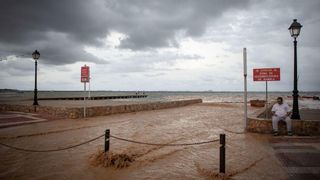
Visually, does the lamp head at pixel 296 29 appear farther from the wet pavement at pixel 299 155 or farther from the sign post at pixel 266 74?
the wet pavement at pixel 299 155

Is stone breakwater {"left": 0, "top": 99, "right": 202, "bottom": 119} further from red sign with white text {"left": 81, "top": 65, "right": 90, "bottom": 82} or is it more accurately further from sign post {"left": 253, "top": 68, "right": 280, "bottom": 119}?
sign post {"left": 253, "top": 68, "right": 280, "bottom": 119}

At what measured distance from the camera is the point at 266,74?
1109 centimetres

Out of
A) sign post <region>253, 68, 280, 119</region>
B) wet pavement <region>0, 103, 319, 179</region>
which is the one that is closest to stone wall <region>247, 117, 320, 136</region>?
wet pavement <region>0, 103, 319, 179</region>

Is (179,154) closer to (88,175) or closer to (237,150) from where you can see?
(237,150)

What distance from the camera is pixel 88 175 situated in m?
5.90

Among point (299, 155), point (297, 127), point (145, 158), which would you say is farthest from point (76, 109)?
point (299, 155)

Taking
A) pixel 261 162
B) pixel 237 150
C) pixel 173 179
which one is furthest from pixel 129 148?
pixel 261 162

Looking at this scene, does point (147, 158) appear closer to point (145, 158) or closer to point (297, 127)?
point (145, 158)

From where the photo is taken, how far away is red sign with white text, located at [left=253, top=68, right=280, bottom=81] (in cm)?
1091

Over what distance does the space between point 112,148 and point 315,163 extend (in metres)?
6.27

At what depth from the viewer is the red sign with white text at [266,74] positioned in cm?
1091

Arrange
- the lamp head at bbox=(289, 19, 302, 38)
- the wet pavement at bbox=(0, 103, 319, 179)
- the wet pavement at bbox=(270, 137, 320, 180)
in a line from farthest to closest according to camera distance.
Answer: the lamp head at bbox=(289, 19, 302, 38), the wet pavement at bbox=(0, 103, 319, 179), the wet pavement at bbox=(270, 137, 320, 180)

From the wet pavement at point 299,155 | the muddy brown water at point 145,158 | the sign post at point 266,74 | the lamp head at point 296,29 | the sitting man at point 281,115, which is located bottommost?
the muddy brown water at point 145,158

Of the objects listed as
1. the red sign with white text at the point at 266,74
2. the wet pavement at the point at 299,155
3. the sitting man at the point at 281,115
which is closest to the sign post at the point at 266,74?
the red sign with white text at the point at 266,74
